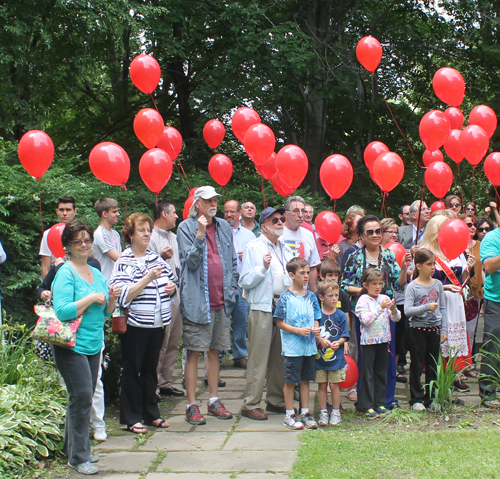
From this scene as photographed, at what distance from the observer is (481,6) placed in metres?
11.3

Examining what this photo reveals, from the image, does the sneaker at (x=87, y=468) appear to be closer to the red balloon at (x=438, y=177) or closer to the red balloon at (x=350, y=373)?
the red balloon at (x=350, y=373)

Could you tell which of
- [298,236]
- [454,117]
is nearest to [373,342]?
[298,236]

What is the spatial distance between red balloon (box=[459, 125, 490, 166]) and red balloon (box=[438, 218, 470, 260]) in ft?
4.71

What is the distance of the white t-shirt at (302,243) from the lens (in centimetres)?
572

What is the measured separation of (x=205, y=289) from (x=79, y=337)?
53.3 inches

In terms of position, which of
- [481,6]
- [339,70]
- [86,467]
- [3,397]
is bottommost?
[86,467]

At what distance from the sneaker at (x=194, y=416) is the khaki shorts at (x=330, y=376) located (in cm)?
107

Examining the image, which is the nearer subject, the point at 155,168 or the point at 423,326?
the point at 423,326

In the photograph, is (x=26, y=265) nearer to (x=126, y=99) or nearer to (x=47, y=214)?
(x=47, y=214)

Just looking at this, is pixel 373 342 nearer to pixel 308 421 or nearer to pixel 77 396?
pixel 308 421

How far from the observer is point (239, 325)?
713 cm

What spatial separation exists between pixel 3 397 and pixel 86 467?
0.86 meters

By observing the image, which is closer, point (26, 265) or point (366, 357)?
point (366, 357)

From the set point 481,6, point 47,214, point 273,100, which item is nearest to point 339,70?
point 273,100
